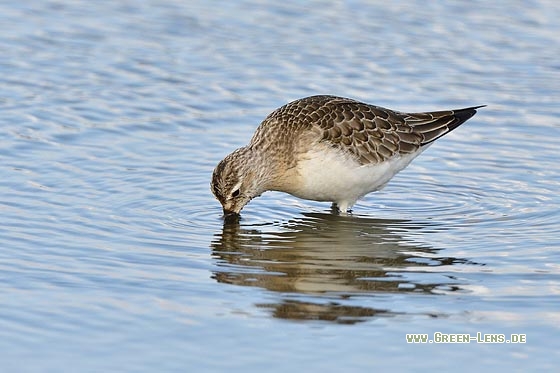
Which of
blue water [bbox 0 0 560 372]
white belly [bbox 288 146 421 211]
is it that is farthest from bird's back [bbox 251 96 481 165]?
blue water [bbox 0 0 560 372]

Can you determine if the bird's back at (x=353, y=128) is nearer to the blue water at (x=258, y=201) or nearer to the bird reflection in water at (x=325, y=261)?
the blue water at (x=258, y=201)

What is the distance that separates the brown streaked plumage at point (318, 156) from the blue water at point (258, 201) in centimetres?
36

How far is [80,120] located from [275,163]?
3580 mm

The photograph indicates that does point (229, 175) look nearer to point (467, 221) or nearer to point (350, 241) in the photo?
point (350, 241)

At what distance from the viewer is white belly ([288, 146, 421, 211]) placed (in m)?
11.6

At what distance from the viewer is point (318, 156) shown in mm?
11680

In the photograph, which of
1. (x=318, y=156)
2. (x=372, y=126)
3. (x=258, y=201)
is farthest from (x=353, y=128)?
(x=258, y=201)

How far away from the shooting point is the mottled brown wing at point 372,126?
12.0 meters

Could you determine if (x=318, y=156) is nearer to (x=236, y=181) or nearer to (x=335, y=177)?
(x=335, y=177)

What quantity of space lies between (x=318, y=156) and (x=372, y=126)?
3.12ft

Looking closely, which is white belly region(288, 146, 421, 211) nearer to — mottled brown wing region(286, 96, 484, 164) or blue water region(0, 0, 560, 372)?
mottled brown wing region(286, 96, 484, 164)

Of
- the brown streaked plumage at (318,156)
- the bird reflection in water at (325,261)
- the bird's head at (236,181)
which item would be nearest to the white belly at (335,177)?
the brown streaked plumage at (318,156)

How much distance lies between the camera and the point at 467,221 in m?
11.6

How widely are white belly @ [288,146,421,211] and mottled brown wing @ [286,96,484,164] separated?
11 cm
